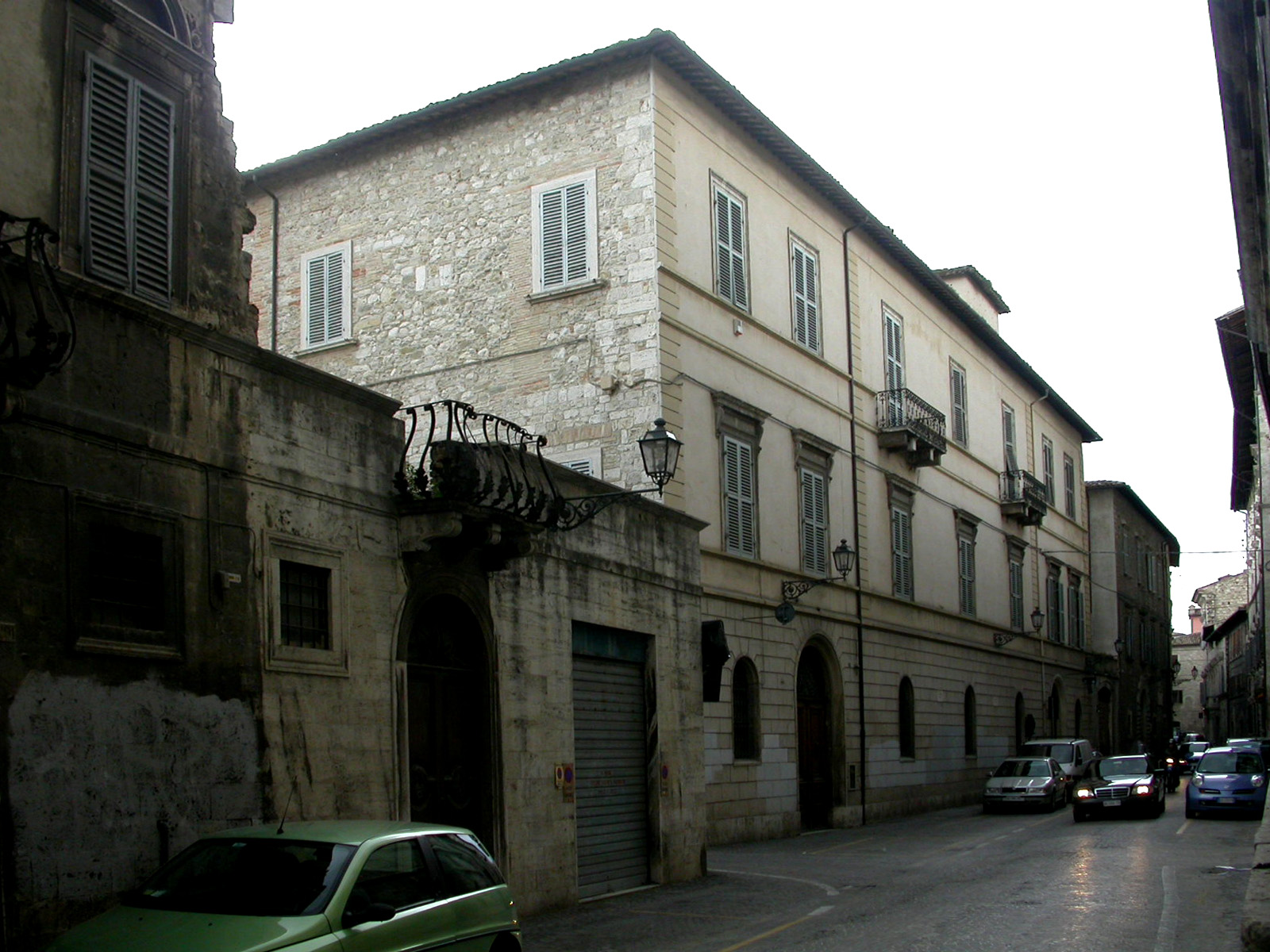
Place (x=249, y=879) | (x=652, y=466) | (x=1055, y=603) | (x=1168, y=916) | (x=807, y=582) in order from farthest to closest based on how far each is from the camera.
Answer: (x=1055, y=603)
(x=807, y=582)
(x=652, y=466)
(x=1168, y=916)
(x=249, y=879)

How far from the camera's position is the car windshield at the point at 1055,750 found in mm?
36344

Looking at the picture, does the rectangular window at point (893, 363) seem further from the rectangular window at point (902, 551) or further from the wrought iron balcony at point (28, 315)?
the wrought iron balcony at point (28, 315)

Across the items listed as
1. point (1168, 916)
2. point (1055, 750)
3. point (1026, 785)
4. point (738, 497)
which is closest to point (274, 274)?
point (738, 497)

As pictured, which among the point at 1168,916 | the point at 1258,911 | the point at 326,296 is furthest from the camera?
the point at 326,296

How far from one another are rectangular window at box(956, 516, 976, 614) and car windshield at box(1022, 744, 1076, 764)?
4.32 m

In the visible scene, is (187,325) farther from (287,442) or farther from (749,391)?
(749,391)

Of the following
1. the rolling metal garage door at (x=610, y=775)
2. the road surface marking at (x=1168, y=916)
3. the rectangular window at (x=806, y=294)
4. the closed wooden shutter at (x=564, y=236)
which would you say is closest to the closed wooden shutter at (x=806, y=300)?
the rectangular window at (x=806, y=294)

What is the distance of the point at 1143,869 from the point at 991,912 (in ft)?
17.4

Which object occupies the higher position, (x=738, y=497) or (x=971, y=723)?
(x=738, y=497)

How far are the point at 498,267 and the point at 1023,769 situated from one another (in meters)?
18.6

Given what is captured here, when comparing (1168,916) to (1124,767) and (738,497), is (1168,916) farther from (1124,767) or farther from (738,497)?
(1124,767)

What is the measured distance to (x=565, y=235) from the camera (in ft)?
82.6

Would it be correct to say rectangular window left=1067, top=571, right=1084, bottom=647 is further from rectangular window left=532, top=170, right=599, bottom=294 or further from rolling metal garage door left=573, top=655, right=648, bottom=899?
rolling metal garage door left=573, top=655, right=648, bottom=899

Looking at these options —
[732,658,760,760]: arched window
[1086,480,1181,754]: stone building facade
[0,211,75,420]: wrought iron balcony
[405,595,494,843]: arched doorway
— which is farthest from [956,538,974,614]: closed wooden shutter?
[0,211,75,420]: wrought iron balcony
